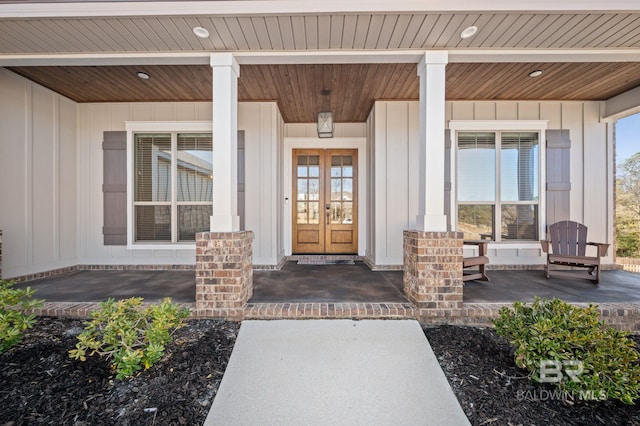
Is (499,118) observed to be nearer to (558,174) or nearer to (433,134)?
(558,174)

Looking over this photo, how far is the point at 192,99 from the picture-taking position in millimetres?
4359

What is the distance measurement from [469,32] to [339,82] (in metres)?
1.63

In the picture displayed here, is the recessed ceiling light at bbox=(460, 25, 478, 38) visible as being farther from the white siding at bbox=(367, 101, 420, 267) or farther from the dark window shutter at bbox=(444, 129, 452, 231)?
the dark window shutter at bbox=(444, 129, 452, 231)

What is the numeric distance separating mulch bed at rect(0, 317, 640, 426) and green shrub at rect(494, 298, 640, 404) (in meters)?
0.11

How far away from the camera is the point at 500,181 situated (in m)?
4.46

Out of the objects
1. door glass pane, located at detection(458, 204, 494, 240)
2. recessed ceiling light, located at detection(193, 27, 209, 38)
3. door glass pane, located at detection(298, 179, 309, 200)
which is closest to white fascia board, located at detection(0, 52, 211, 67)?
recessed ceiling light, located at detection(193, 27, 209, 38)

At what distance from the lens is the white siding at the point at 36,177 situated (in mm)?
3518

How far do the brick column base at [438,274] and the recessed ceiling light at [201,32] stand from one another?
272cm

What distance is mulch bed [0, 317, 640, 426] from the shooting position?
1.54 meters

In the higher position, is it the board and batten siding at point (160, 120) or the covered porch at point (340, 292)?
the board and batten siding at point (160, 120)

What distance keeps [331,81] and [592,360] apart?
364 cm

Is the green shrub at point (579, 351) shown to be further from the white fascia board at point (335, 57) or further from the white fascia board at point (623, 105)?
the white fascia board at point (623, 105)

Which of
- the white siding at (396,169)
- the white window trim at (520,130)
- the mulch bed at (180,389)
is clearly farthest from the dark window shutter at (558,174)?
the mulch bed at (180,389)

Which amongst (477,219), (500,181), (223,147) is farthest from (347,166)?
(223,147)
